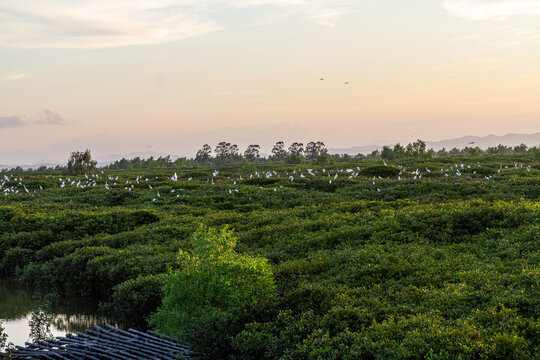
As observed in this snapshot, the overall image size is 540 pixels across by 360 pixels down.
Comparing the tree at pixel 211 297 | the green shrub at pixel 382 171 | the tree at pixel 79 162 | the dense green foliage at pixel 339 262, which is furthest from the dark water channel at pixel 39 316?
the tree at pixel 79 162

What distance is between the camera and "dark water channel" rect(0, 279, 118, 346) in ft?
51.9

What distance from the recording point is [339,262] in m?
15.3

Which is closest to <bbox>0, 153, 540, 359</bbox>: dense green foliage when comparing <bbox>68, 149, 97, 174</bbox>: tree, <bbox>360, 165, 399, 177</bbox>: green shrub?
<bbox>360, 165, 399, 177</bbox>: green shrub

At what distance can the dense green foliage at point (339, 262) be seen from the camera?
9.86m

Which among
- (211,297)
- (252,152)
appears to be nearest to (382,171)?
(211,297)

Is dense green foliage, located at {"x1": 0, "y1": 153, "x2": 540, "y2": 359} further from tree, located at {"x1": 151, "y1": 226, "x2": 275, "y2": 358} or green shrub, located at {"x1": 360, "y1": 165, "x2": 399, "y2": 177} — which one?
green shrub, located at {"x1": 360, "y1": 165, "x2": 399, "y2": 177}

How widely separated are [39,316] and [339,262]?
10.9 meters

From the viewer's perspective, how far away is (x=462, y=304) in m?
10.9

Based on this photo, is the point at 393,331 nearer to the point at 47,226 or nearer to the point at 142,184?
the point at 47,226

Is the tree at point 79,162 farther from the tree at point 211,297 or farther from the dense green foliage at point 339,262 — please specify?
the tree at point 211,297

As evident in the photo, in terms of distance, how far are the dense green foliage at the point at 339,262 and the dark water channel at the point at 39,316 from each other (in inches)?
30.1

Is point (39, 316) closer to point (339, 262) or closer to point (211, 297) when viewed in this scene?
point (211, 297)

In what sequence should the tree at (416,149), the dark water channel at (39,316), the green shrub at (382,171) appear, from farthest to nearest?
the tree at (416,149) → the green shrub at (382,171) → the dark water channel at (39,316)

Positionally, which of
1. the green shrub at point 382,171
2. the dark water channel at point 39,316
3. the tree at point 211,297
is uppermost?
the green shrub at point 382,171
